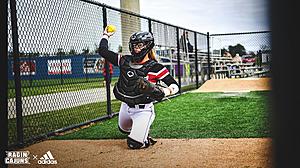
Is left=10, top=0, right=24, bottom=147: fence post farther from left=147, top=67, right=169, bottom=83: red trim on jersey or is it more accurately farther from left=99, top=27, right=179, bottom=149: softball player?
left=147, top=67, right=169, bottom=83: red trim on jersey

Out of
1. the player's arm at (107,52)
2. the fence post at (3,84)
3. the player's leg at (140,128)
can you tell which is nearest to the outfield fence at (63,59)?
the player's arm at (107,52)

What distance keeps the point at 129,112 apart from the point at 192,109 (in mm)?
1702

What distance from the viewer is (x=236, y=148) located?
2035mm

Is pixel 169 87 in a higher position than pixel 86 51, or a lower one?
lower

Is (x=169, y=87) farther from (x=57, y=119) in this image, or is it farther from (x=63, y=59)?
(x=63, y=59)

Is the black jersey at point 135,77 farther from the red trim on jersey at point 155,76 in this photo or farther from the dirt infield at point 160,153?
the dirt infield at point 160,153

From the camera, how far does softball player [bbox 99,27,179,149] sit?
88.0 inches

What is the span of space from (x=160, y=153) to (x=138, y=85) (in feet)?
1.42

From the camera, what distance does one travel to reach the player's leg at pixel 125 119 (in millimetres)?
2426

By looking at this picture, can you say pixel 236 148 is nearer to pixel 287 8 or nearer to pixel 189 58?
pixel 287 8

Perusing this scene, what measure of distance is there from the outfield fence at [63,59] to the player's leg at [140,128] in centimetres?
68

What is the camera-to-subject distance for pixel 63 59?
12.7ft

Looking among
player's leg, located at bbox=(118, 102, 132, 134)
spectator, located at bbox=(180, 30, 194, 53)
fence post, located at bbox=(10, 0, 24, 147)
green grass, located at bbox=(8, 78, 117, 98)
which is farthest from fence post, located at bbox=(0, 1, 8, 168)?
spectator, located at bbox=(180, 30, 194, 53)

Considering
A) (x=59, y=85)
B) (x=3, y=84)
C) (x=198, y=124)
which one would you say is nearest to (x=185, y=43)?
(x=59, y=85)
